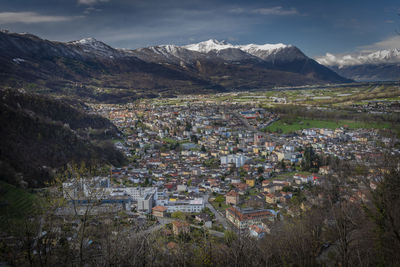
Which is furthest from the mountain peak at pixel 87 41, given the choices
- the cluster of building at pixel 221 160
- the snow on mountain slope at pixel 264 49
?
the cluster of building at pixel 221 160

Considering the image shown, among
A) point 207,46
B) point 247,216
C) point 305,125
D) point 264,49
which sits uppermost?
point 207,46

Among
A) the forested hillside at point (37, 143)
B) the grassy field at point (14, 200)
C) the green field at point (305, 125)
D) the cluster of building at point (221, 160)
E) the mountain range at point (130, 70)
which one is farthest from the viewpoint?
the mountain range at point (130, 70)

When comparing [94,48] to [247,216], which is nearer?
[247,216]

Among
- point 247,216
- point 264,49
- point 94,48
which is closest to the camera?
point 247,216

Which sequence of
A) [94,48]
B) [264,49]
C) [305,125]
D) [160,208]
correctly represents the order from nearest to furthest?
[160,208]
[305,125]
[94,48]
[264,49]

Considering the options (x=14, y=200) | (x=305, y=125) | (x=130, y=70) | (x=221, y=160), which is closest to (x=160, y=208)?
(x=14, y=200)

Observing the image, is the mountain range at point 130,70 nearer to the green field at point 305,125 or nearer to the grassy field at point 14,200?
the grassy field at point 14,200

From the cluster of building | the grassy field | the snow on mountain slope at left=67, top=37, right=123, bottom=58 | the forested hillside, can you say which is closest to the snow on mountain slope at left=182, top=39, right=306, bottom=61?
the snow on mountain slope at left=67, top=37, right=123, bottom=58

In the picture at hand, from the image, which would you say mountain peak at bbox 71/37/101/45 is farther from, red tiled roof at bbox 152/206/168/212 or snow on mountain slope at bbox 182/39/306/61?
red tiled roof at bbox 152/206/168/212

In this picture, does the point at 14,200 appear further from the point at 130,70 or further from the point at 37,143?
the point at 130,70
